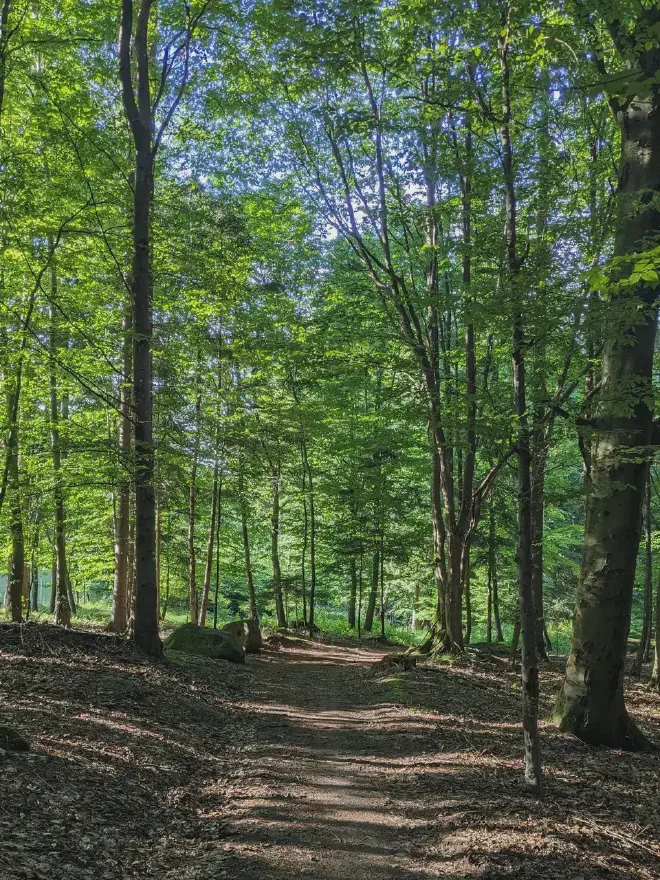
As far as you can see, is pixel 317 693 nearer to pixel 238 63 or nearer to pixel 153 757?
pixel 153 757

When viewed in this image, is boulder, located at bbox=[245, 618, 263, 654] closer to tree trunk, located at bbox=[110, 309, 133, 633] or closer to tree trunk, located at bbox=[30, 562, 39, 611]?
tree trunk, located at bbox=[110, 309, 133, 633]

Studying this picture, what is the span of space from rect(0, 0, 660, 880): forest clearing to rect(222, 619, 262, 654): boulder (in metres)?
0.11

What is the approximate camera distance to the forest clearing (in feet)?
15.0

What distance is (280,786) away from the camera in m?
5.31

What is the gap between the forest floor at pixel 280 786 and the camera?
12.6 feet

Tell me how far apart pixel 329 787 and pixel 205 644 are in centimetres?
736

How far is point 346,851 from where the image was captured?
4160mm

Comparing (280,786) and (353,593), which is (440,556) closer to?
(280,786)

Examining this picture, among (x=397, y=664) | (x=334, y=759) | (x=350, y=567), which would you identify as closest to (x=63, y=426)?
(x=397, y=664)

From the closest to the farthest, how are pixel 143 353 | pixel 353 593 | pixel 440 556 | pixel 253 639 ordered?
1. pixel 143 353
2. pixel 440 556
3. pixel 253 639
4. pixel 353 593

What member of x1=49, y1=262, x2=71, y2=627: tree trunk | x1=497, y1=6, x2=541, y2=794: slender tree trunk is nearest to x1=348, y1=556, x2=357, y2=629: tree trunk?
x1=49, y1=262, x2=71, y2=627: tree trunk

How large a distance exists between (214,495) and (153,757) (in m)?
10.6

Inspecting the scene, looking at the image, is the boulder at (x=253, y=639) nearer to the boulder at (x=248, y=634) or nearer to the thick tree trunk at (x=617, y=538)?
the boulder at (x=248, y=634)

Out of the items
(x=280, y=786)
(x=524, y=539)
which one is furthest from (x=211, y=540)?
(x=524, y=539)
